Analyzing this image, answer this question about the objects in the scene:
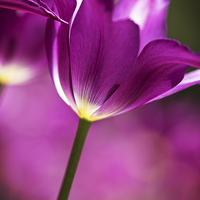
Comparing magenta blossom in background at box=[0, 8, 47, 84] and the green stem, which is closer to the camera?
the green stem

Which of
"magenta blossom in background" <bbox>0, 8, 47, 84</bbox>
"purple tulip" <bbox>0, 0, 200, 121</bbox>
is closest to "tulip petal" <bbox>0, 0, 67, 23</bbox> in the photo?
"purple tulip" <bbox>0, 0, 200, 121</bbox>

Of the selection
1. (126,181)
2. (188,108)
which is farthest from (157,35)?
(188,108)

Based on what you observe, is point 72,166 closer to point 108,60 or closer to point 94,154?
point 108,60

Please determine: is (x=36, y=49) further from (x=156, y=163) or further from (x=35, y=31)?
(x=156, y=163)

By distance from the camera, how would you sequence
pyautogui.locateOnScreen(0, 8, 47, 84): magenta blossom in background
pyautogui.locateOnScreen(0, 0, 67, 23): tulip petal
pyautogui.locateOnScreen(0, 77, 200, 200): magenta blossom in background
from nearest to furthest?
1. pyautogui.locateOnScreen(0, 0, 67, 23): tulip petal
2. pyautogui.locateOnScreen(0, 8, 47, 84): magenta blossom in background
3. pyautogui.locateOnScreen(0, 77, 200, 200): magenta blossom in background

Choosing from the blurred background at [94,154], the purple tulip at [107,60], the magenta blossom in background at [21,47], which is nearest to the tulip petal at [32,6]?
the purple tulip at [107,60]

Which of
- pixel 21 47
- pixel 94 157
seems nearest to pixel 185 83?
pixel 21 47

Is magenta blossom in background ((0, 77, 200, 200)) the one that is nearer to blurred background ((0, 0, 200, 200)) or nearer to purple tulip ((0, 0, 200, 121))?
blurred background ((0, 0, 200, 200))

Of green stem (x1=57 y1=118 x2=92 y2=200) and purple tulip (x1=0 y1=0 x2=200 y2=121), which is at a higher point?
purple tulip (x1=0 y1=0 x2=200 y2=121)
